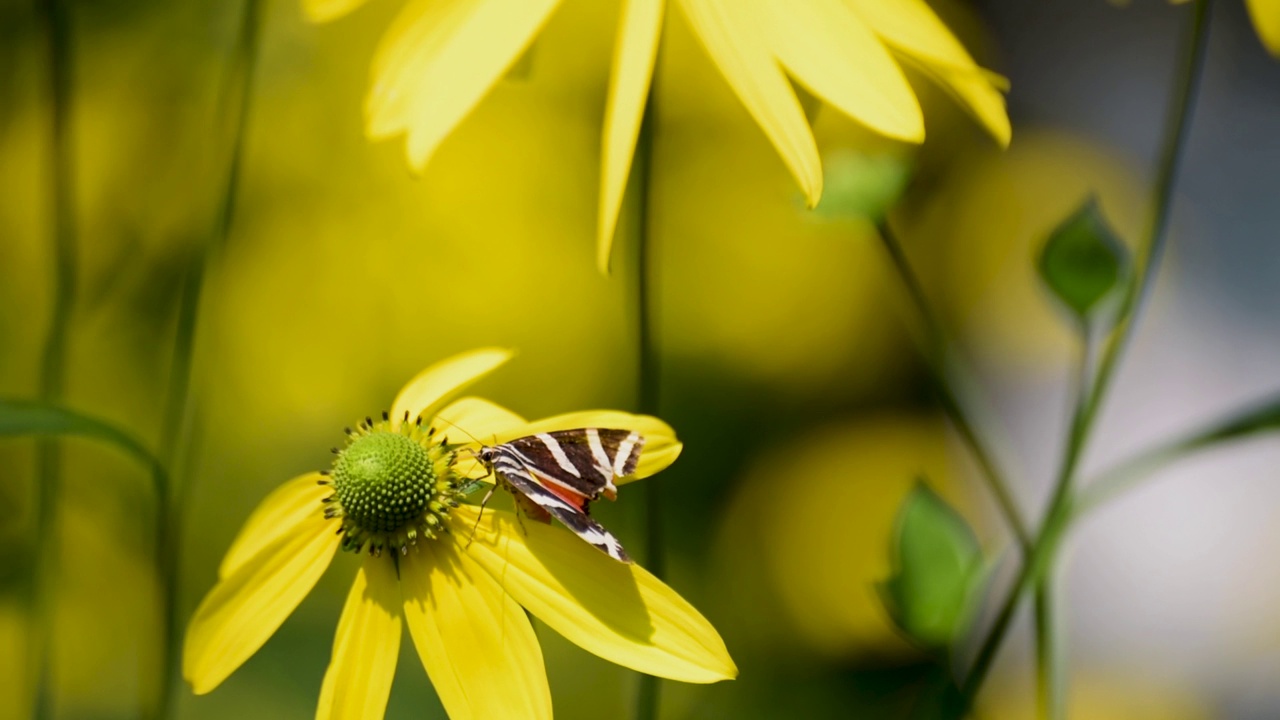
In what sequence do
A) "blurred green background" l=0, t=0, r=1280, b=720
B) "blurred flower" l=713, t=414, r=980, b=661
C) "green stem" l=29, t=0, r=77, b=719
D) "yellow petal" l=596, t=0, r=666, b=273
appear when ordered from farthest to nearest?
"blurred flower" l=713, t=414, r=980, b=661
"blurred green background" l=0, t=0, r=1280, b=720
"green stem" l=29, t=0, r=77, b=719
"yellow petal" l=596, t=0, r=666, b=273

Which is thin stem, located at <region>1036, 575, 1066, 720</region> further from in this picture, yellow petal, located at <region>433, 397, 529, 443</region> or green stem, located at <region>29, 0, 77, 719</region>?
green stem, located at <region>29, 0, 77, 719</region>

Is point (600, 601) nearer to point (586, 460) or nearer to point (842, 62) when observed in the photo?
point (586, 460)

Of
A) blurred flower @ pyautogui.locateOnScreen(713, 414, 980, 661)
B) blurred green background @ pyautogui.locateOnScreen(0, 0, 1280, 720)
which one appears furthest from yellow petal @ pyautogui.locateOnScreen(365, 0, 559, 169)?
blurred flower @ pyautogui.locateOnScreen(713, 414, 980, 661)

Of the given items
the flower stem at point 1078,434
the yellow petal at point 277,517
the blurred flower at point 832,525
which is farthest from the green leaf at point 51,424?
the blurred flower at point 832,525

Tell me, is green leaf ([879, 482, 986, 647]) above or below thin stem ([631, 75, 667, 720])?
below

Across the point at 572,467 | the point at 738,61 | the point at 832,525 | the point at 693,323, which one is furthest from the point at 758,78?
the point at 832,525

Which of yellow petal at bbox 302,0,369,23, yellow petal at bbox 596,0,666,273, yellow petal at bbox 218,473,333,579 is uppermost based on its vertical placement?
yellow petal at bbox 302,0,369,23

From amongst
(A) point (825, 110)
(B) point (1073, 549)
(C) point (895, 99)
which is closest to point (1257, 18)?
(C) point (895, 99)
